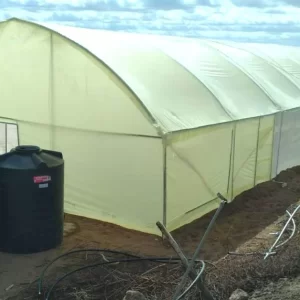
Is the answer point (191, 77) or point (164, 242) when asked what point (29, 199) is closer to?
point (164, 242)

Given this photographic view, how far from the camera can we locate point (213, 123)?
30.3ft

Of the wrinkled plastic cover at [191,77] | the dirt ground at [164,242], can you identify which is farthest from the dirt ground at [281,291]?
the wrinkled plastic cover at [191,77]

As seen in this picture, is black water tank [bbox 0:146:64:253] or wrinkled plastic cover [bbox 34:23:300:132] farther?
wrinkled plastic cover [bbox 34:23:300:132]

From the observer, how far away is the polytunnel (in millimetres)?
8312

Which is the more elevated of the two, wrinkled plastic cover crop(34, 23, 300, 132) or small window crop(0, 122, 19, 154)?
wrinkled plastic cover crop(34, 23, 300, 132)

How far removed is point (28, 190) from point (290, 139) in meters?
7.64

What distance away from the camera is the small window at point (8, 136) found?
9922 mm

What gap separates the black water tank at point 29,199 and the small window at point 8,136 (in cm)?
265

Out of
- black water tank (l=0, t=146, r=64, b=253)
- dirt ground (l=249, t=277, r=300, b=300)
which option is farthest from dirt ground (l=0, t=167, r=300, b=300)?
dirt ground (l=249, t=277, r=300, b=300)

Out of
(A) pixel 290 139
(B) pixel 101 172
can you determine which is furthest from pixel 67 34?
(A) pixel 290 139

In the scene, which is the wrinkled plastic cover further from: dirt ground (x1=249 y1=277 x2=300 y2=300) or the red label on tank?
dirt ground (x1=249 y1=277 x2=300 y2=300)

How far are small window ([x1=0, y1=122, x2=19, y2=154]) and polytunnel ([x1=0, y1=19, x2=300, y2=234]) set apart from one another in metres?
0.15

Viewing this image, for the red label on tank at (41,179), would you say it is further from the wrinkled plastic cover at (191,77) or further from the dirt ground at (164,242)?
the wrinkled plastic cover at (191,77)

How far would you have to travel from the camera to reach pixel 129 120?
8344 millimetres
